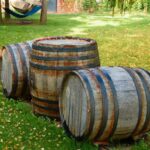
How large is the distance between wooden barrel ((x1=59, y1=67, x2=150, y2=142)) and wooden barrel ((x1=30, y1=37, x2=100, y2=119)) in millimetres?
557

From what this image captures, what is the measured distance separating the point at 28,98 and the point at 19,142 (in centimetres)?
193

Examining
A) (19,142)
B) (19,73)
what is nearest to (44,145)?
(19,142)

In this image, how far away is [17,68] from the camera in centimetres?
696

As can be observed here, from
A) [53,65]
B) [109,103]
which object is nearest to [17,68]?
[53,65]

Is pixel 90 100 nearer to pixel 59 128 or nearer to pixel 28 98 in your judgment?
pixel 59 128

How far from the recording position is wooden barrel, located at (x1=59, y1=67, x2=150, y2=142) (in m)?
4.98

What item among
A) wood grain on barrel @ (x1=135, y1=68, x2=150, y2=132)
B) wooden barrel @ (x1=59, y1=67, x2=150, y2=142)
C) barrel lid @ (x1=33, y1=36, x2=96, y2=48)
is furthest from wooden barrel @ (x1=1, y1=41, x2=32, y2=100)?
wood grain on barrel @ (x1=135, y1=68, x2=150, y2=132)

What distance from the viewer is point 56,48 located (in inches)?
233

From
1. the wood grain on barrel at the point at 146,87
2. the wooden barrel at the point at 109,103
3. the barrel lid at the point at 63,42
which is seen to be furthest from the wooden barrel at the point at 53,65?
the wood grain on barrel at the point at 146,87

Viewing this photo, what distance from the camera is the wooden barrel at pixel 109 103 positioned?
498 cm

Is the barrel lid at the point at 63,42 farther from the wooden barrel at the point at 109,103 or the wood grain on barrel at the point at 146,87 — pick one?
the wood grain on barrel at the point at 146,87

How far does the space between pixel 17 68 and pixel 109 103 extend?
2381 mm

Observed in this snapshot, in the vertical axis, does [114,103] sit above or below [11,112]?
above

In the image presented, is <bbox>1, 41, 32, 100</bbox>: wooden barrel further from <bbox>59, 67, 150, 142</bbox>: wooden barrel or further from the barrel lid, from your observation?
<bbox>59, 67, 150, 142</bbox>: wooden barrel
